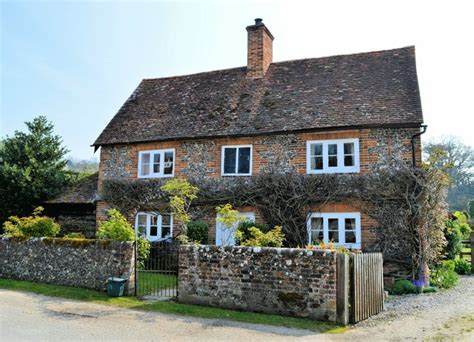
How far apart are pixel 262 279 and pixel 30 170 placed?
1769cm

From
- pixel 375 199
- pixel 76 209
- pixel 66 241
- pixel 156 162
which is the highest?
pixel 156 162

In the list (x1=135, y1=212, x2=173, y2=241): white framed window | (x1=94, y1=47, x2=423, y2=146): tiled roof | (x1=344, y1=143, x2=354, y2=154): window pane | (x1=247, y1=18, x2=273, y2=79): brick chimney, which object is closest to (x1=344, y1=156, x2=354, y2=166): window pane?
(x1=344, y1=143, x2=354, y2=154): window pane

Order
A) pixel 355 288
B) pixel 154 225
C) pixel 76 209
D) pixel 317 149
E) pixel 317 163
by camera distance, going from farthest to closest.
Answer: pixel 76 209 → pixel 154 225 → pixel 317 149 → pixel 317 163 → pixel 355 288

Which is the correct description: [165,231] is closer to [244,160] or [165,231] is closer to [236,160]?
[236,160]

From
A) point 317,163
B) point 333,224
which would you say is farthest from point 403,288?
point 317,163

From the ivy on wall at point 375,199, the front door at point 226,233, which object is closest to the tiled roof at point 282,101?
the ivy on wall at point 375,199

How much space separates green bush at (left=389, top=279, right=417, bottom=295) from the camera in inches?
545

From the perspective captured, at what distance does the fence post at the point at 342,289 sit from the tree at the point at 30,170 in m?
18.1

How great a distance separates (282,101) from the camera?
62.7 ft

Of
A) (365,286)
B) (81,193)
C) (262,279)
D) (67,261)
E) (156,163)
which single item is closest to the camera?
(365,286)

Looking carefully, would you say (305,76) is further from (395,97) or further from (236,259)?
(236,259)

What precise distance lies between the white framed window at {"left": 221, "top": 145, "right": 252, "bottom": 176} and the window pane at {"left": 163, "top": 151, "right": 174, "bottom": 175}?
8.63 ft

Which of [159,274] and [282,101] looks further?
[282,101]

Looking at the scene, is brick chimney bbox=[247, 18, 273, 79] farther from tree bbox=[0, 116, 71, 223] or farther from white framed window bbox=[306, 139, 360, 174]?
tree bbox=[0, 116, 71, 223]
